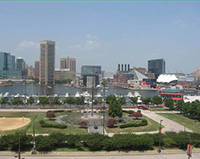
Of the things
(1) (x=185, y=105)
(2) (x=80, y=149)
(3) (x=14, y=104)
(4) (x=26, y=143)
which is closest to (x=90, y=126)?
(2) (x=80, y=149)

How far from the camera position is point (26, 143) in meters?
21.2

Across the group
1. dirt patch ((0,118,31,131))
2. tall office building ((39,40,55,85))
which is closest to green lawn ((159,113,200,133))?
dirt patch ((0,118,31,131))

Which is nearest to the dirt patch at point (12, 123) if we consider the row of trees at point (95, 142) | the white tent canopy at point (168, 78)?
the row of trees at point (95, 142)

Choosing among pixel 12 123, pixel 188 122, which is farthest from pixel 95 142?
pixel 188 122

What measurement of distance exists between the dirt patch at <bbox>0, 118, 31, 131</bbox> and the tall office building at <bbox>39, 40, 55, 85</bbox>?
145 meters

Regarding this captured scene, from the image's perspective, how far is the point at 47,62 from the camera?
179000 millimetres

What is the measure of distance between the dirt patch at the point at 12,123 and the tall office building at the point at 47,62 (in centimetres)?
14521

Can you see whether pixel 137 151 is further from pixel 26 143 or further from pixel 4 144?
pixel 4 144

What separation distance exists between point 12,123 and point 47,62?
152 meters

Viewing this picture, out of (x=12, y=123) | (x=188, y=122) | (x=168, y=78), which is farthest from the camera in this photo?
(x=168, y=78)

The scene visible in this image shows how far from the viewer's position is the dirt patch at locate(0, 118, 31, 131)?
97.1 feet

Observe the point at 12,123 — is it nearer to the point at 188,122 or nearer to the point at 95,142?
the point at 95,142

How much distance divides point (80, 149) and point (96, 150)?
1.65 m

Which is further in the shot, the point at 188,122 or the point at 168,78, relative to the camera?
the point at 168,78
